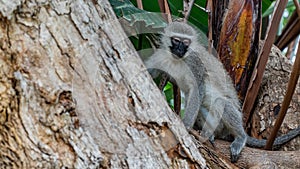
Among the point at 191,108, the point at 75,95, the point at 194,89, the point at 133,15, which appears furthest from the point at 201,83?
the point at 75,95

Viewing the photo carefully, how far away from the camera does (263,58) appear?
2408mm

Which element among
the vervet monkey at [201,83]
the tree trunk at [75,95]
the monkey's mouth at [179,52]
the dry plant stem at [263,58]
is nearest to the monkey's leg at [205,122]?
the vervet monkey at [201,83]

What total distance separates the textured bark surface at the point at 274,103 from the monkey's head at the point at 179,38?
535 millimetres

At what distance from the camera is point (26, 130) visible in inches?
49.4

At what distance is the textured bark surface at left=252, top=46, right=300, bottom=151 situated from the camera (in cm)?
268

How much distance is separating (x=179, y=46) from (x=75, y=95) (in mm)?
1402

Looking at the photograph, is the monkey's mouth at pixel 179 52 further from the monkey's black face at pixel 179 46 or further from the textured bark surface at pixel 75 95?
the textured bark surface at pixel 75 95

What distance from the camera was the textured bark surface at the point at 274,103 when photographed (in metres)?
2.68

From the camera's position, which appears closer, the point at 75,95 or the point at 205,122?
the point at 75,95

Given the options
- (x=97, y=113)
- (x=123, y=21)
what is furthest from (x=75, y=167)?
(x=123, y=21)

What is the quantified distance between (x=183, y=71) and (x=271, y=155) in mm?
785

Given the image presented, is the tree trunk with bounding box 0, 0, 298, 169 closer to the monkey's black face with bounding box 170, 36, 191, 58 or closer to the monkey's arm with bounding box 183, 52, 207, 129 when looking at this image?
the monkey's arm with bounding box 183, 52, 207, 129

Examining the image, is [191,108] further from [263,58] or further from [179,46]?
[263,58]

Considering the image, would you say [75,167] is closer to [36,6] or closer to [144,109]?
[144,109]
